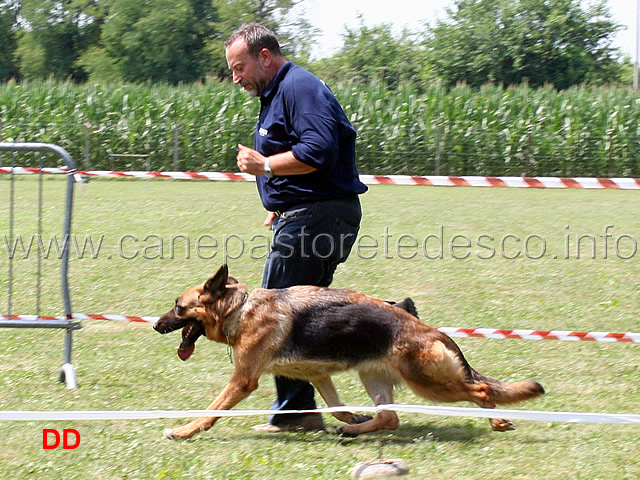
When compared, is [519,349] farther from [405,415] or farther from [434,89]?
[434,89]

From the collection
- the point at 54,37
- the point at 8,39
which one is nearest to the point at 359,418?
the point at 54,37

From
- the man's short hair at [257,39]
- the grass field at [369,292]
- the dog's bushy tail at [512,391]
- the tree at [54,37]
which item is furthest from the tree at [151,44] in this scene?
the dog's bushy tail at [512,391]

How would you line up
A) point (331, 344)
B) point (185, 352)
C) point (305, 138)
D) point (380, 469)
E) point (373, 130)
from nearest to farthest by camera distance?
point (380, 469)
point (305, 138)
point (331, 344)
point (185, 352)
point (373, 130)

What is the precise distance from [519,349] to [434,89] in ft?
65.7

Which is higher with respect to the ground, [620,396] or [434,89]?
[434,89]

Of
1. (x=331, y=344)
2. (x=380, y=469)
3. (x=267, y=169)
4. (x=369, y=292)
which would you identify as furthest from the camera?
(x=369, y=292)

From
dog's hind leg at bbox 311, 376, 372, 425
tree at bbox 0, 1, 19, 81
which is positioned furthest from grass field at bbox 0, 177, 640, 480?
tree at bbox 0, 1, 19, 81

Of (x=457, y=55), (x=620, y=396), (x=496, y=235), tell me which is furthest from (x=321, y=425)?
(x=457, y=55)

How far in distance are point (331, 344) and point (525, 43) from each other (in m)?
45.9

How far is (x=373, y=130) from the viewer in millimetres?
24016

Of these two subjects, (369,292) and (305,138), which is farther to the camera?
(369,292)

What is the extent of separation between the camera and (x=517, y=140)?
24094 millimetres

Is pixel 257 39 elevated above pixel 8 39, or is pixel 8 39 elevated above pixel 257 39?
pixel 8 39

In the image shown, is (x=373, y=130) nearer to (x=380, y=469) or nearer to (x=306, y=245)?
(x=306, y=245)
